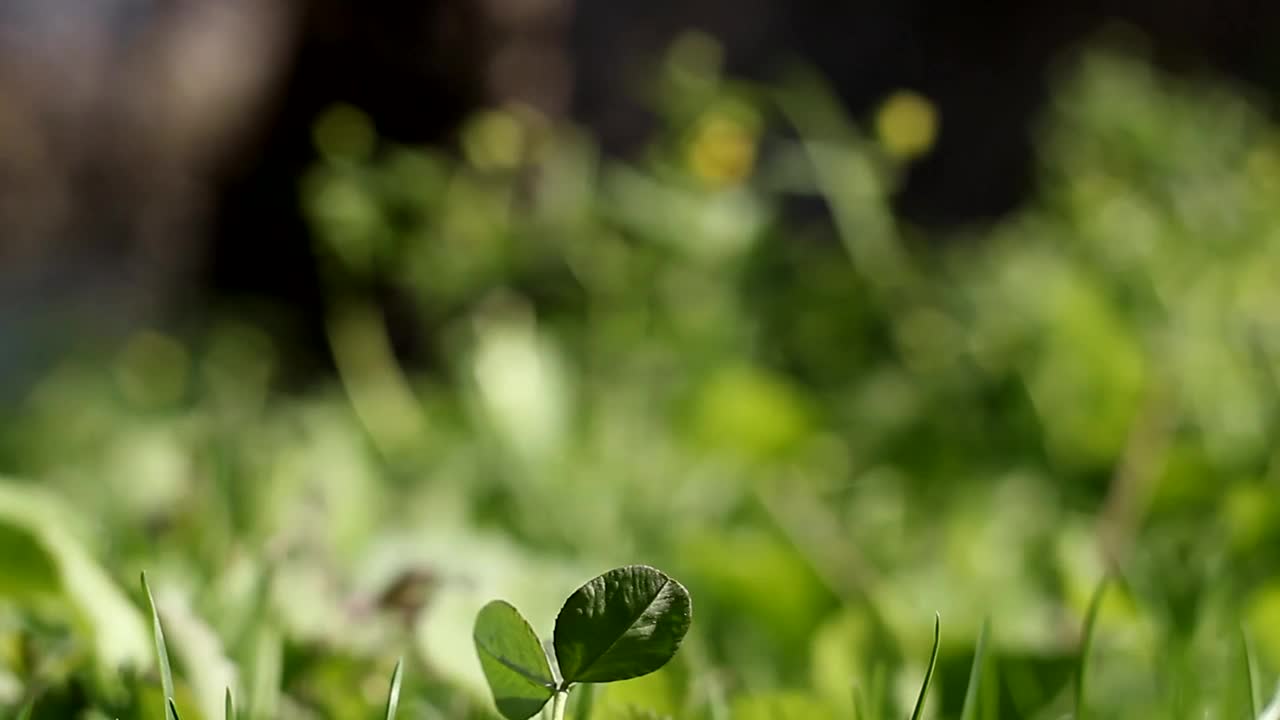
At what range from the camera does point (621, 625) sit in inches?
5.7

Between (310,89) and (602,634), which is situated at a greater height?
(310,89)

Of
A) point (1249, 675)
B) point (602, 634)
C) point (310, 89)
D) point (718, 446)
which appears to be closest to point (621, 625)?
point (602, 634)

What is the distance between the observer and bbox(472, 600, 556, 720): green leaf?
15 centimetres

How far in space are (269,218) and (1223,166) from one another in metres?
0.91

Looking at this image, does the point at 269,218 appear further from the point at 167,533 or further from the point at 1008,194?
the point at 1008,194

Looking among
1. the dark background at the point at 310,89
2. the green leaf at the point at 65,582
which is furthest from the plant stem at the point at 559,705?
the dark background at the point at 310,89

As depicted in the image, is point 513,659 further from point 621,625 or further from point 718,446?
point 718,446

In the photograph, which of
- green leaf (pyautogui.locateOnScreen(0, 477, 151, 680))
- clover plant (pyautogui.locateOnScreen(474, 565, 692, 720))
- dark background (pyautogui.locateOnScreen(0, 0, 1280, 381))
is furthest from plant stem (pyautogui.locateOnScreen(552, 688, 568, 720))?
dark background (pyautogui.locateOnScreen(0, 0, 1280, 381))

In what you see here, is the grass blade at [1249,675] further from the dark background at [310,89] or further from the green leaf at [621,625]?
the dark background at [310,89]

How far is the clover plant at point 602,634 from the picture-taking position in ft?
0.47

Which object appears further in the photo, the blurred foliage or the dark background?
the dark background

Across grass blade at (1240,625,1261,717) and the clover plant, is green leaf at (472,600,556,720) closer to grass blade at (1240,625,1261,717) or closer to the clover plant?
the clover plant

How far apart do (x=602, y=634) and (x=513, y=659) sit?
0.02 meters

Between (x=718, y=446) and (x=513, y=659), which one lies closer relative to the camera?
(x=513, y=659)
